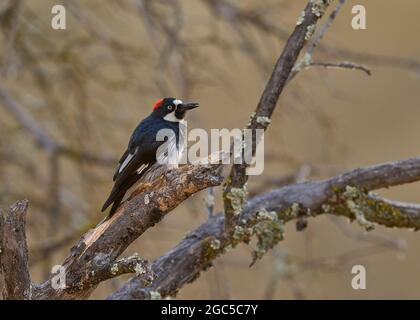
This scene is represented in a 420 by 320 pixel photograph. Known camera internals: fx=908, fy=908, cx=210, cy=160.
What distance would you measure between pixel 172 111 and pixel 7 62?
96 centimetres

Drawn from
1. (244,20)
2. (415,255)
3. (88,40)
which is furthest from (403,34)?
(88,40)

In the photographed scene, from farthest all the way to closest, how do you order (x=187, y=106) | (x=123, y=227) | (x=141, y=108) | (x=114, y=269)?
(x=141, y=108) → (x=187, y=106) → (x=123, y=227) → (x=114, y=269)

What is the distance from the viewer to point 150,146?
14.6 ft

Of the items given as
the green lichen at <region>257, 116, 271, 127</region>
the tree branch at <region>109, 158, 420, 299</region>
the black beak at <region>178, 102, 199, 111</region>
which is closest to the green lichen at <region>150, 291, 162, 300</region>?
the tree branch at <region>109, 158, 420, 299</region>

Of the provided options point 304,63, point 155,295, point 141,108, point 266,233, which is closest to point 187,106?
point 304,63

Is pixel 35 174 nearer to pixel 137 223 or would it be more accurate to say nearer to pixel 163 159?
pixel 163 159

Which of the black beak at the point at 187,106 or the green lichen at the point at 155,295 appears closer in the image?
the green lichen at the point at 155,295

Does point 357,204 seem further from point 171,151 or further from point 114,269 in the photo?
point 114,269

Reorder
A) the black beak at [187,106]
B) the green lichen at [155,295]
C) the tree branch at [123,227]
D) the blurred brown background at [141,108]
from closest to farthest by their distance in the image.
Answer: the tree branch at [123,227] < the green lichen at [155,295] < the black beak at [187,106] < the blurred brown background at [141,108]

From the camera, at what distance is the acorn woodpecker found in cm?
421

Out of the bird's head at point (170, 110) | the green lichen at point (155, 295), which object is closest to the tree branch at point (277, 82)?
the green lichen at point (155, 295)

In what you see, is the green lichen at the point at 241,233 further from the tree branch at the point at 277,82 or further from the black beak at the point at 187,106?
the black beak at the point at 187,106

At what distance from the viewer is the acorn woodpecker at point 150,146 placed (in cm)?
421

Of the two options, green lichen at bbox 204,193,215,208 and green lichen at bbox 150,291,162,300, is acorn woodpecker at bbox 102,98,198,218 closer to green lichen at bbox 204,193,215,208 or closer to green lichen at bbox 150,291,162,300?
green lichen at bbox 204,193,215,208
